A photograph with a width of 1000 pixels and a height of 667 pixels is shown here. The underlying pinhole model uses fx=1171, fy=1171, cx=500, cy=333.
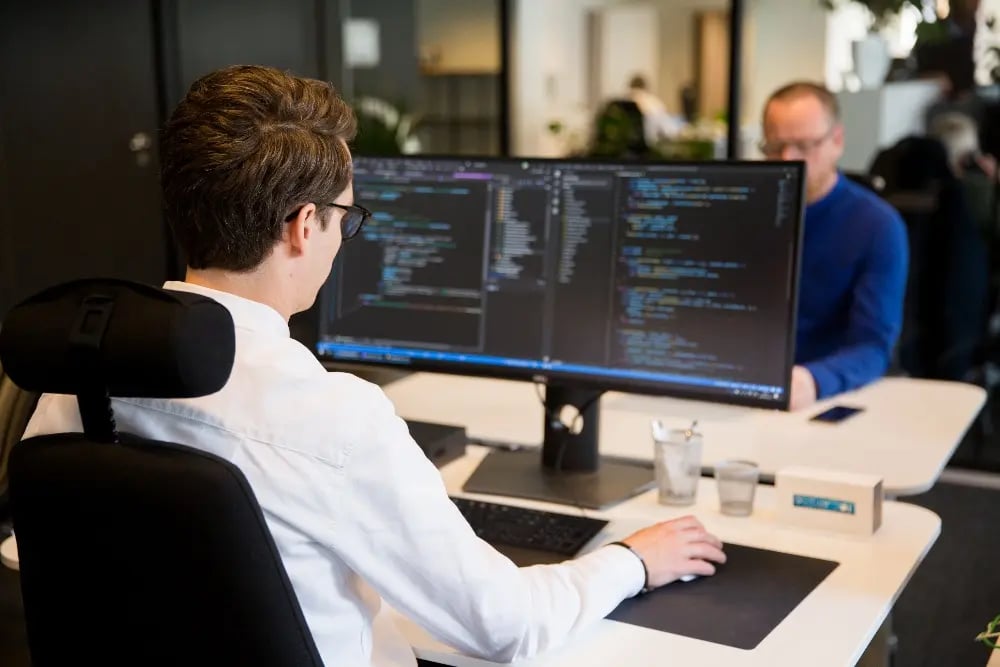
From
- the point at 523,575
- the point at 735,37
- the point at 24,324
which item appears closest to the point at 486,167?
the point at 523,575

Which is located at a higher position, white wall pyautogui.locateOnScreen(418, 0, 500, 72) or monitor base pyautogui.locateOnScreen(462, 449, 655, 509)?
white wall pyautogui.locateOnScreen(418, 0, 500, 72)

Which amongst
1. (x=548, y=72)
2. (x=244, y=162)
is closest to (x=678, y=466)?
(x=244, y=162)

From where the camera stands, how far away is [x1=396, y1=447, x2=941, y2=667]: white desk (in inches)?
51.9

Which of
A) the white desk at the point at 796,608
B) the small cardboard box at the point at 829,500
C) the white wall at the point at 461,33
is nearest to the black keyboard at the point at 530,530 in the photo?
the white desk at the point at 796,608

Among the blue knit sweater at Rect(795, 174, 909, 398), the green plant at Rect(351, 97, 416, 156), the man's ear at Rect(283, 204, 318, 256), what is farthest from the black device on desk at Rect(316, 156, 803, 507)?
the green plant at Rect(351, 97, 416, 156)

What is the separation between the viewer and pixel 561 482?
6.21 feet

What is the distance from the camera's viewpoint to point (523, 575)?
1304 millimetres

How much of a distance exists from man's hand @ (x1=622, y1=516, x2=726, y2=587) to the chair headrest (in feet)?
2.28

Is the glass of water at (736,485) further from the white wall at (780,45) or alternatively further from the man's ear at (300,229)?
the white wall at (780,45)

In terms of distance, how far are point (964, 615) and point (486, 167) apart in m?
2.04

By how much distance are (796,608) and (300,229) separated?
75 cm

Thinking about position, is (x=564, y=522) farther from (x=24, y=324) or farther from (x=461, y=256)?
(x=24, y=324)

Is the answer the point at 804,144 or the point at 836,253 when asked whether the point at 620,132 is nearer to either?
the point at 804,144

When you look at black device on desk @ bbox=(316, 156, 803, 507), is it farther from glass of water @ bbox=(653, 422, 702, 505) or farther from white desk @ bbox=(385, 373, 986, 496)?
white desk @ bbox=(385, 373, 986, 496)
